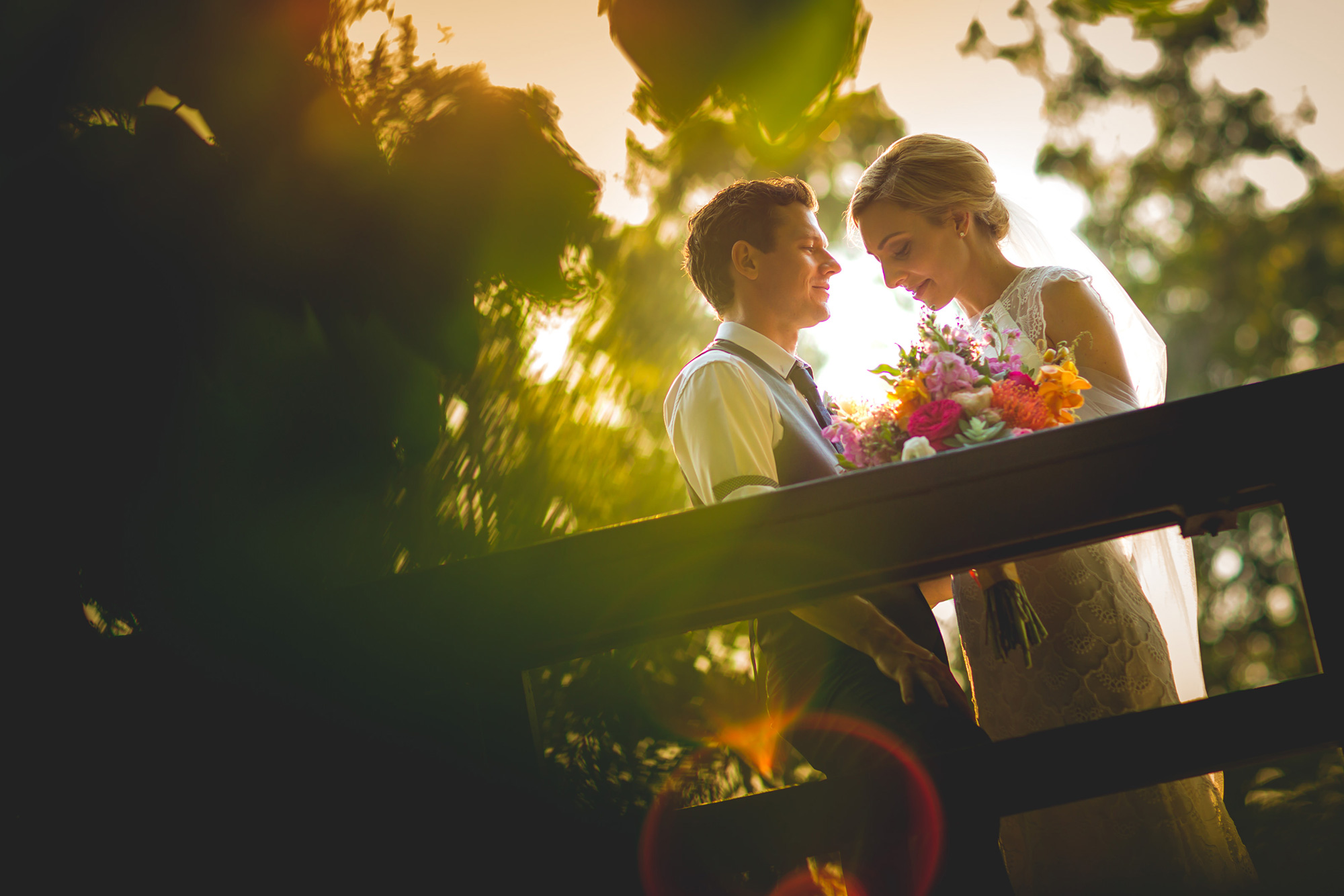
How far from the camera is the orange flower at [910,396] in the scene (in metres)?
1.96

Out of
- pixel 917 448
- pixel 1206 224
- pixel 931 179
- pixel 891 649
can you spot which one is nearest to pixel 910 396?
pixel 917 448

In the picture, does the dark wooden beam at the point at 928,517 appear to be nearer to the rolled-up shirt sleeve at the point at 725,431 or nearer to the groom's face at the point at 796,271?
the rolled-up shirt sleeve at the point at 725,431

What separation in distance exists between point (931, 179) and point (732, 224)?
0.61 meters

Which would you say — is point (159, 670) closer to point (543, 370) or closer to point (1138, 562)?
point (543, 370)

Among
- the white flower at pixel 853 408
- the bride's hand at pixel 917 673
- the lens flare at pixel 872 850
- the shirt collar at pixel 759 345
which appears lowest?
the lens flare at pixel 872 850

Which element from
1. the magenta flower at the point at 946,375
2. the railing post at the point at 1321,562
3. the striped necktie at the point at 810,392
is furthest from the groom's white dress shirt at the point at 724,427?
the railing post at the point at 1321,562

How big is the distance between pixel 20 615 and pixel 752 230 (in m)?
1.85

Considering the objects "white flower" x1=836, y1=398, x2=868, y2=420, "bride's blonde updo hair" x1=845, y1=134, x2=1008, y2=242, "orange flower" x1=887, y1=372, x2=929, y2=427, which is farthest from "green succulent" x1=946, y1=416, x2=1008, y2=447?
"bride's blonde updo hair" x1=845, y1=134, x2=1008, y2=242

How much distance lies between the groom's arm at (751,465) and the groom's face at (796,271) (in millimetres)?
399

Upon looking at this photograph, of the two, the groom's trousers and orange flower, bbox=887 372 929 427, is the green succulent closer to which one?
orange flower, bbox=887 372 929 427

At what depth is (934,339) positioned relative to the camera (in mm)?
2057

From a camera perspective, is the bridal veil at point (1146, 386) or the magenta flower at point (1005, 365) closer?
the magenta flower at point (1005, 365)

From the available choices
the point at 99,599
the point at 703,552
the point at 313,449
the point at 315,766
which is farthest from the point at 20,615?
the point at 703,552

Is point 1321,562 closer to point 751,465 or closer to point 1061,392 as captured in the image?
point 1061,392
